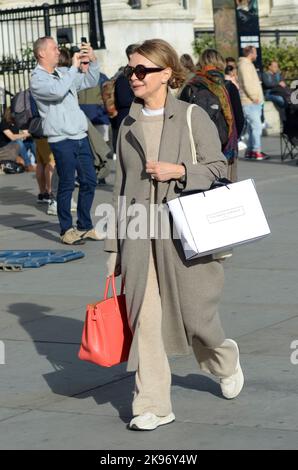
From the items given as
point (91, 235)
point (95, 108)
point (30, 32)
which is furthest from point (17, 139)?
point (91, 235)

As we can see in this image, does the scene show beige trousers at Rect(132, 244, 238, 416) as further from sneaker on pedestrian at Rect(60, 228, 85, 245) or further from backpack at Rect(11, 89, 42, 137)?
backpack at Rect(11, 89, 42, 137)

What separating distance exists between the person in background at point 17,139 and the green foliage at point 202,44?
9.16 metres

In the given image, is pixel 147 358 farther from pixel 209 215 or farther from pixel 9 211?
pixel 9 211

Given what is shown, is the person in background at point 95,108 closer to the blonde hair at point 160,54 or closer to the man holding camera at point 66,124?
the man holding camera at point 66,124

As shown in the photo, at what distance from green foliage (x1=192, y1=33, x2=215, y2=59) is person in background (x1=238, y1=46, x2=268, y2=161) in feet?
27.8

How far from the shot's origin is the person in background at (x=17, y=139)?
19.8 meters

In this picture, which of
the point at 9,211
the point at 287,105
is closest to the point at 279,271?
the point at 9,211

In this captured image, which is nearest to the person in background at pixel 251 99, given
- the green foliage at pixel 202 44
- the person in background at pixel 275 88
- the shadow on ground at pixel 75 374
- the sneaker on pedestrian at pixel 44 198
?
the person in background at pixel 275 88

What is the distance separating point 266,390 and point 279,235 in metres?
5.43

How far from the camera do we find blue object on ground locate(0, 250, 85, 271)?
10.6 metres

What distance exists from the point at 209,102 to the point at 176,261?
484cm

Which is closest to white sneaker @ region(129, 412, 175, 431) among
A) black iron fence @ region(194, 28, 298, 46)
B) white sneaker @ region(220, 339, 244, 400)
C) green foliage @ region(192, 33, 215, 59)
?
white sneaker @ region(220, 339, 244, 400)

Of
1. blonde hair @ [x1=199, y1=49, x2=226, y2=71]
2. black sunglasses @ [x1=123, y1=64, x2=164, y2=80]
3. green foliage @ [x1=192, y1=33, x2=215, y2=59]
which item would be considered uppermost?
black sunglasses @ [x1=123, y1=64, x2=164, y2=80]

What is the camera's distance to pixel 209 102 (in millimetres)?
10484
